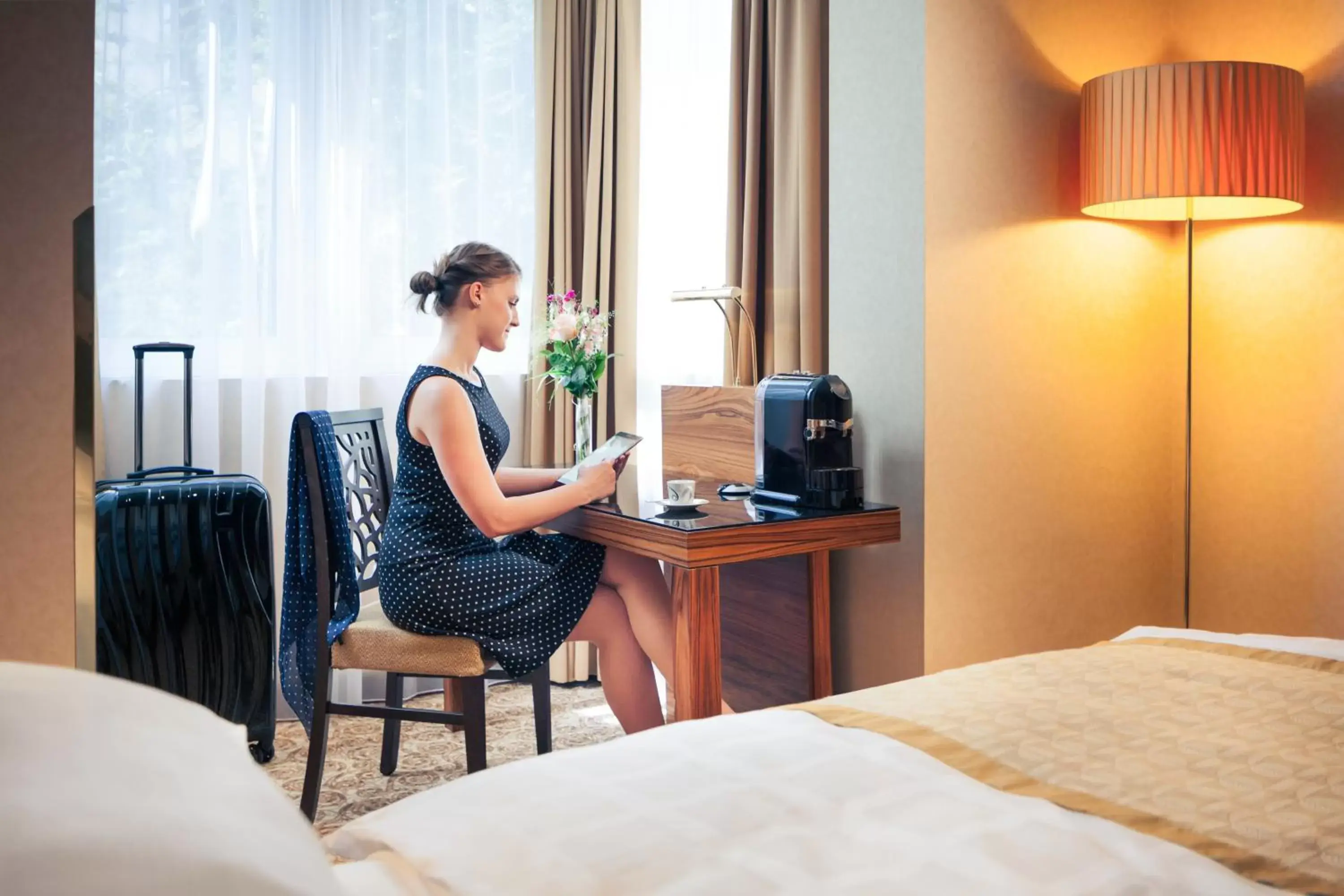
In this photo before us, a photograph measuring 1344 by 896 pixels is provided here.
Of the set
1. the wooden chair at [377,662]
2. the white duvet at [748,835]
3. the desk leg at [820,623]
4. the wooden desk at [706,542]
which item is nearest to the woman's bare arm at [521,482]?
the wooden desk at [706,542]

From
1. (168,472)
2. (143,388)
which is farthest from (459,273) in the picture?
(143,388)

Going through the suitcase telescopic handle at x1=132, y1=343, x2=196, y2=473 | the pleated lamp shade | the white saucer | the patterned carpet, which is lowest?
the patterned carpet

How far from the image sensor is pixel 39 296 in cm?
131

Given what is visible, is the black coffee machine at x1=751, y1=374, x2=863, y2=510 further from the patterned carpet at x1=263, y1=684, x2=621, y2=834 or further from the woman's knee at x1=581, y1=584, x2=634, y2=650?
the patterned carpet at x1=263, y1=684, x2=621, y2=834

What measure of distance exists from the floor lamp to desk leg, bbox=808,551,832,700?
1081mm

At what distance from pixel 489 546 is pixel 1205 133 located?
1.87 meters

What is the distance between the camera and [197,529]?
9.17 ft

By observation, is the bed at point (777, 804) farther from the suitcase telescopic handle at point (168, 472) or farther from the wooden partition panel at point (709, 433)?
the suitcase telescopic handle at point (168, 472)

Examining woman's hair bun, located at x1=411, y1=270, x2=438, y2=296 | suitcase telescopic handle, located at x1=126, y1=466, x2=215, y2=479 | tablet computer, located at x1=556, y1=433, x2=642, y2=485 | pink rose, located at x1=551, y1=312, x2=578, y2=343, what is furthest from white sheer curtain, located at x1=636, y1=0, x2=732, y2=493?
suitcase telescopic handle, located at x1=126, y1=466, x2=215, y2=479

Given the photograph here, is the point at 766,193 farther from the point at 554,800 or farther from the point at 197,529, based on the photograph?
the point at 554,800

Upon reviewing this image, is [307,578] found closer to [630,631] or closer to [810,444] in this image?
[630,631]

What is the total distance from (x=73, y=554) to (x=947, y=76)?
2056 millimetres

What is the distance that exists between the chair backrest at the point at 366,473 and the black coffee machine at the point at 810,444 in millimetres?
976

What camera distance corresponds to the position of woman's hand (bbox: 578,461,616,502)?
2.42 meters
